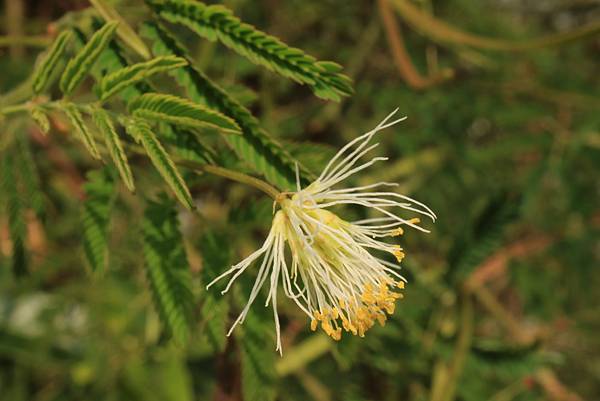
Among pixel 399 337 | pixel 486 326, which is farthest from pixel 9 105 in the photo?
pixel 486 326

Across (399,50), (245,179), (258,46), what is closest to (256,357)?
(245,179)

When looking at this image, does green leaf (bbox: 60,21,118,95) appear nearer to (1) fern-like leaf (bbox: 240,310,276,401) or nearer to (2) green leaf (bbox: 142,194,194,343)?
(2) green leaf (bbox: 142,194,194,343)

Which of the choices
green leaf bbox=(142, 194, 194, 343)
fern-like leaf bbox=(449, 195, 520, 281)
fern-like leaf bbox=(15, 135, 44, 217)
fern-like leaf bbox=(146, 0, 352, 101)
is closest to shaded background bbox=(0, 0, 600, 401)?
fern-like leaf bbox=(449, 195, 520, 281)

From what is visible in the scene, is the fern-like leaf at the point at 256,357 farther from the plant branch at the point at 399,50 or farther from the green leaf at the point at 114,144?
the plant branch at the point at 399,50

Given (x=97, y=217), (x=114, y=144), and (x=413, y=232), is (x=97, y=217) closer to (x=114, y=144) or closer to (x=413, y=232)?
(x=114, y=144)

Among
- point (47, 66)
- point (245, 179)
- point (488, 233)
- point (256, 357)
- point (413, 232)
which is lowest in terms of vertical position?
point (413, 232)

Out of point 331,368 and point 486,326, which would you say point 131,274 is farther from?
point 486,326
